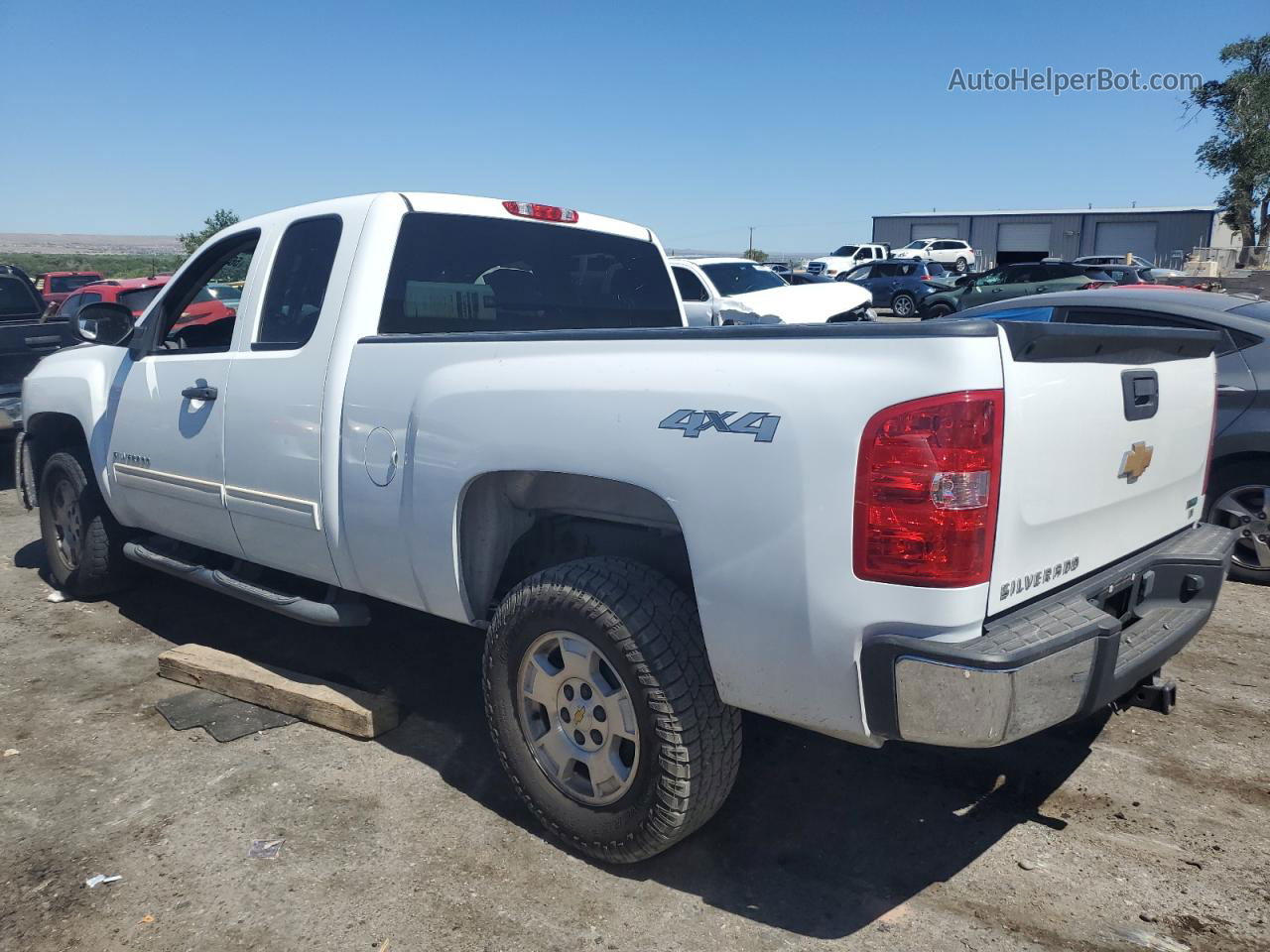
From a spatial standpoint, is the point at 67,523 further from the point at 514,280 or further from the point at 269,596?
the point at 514,280

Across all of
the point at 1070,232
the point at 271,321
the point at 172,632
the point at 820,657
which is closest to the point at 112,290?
the point at 172,632

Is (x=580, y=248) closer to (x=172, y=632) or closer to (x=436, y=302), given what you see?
(x=436, y=302)

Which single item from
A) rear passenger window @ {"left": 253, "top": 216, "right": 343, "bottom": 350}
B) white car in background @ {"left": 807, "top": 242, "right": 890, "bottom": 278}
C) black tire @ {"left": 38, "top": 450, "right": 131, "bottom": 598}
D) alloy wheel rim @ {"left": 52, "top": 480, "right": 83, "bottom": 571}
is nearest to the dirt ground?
black tire @ {"left": 38, "top": 450, "right": 131, "bottom": 598}

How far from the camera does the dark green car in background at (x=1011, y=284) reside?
21.9 m

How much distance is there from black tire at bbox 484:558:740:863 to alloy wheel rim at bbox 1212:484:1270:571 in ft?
13.3

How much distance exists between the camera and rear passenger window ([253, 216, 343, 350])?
3.88 m

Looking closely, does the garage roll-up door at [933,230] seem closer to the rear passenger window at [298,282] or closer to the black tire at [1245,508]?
the black tire at [1245,508]

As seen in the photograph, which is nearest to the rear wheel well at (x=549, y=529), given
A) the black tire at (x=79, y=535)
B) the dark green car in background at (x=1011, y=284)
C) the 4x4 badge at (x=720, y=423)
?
the 4x4 badge at (x=720, y=423)

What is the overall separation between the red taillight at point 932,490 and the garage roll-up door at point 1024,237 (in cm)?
6424

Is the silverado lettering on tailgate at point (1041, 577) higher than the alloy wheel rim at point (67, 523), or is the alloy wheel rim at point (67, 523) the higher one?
the silverado lettering on tailgate at point (1041, 577)

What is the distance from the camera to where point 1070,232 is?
60.5 meters

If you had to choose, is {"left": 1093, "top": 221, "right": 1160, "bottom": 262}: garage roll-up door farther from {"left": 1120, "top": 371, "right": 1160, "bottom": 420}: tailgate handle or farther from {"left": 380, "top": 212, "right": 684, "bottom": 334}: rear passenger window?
{"left": 1120, "top": 371, "right": 1160, "bottom": 420}: tailgate handle

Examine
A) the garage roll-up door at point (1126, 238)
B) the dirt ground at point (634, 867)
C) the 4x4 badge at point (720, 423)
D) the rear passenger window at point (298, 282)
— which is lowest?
the dirt ground at point (634, 867)

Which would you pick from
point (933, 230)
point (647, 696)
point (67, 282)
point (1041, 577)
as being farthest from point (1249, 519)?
point (933, 230)
